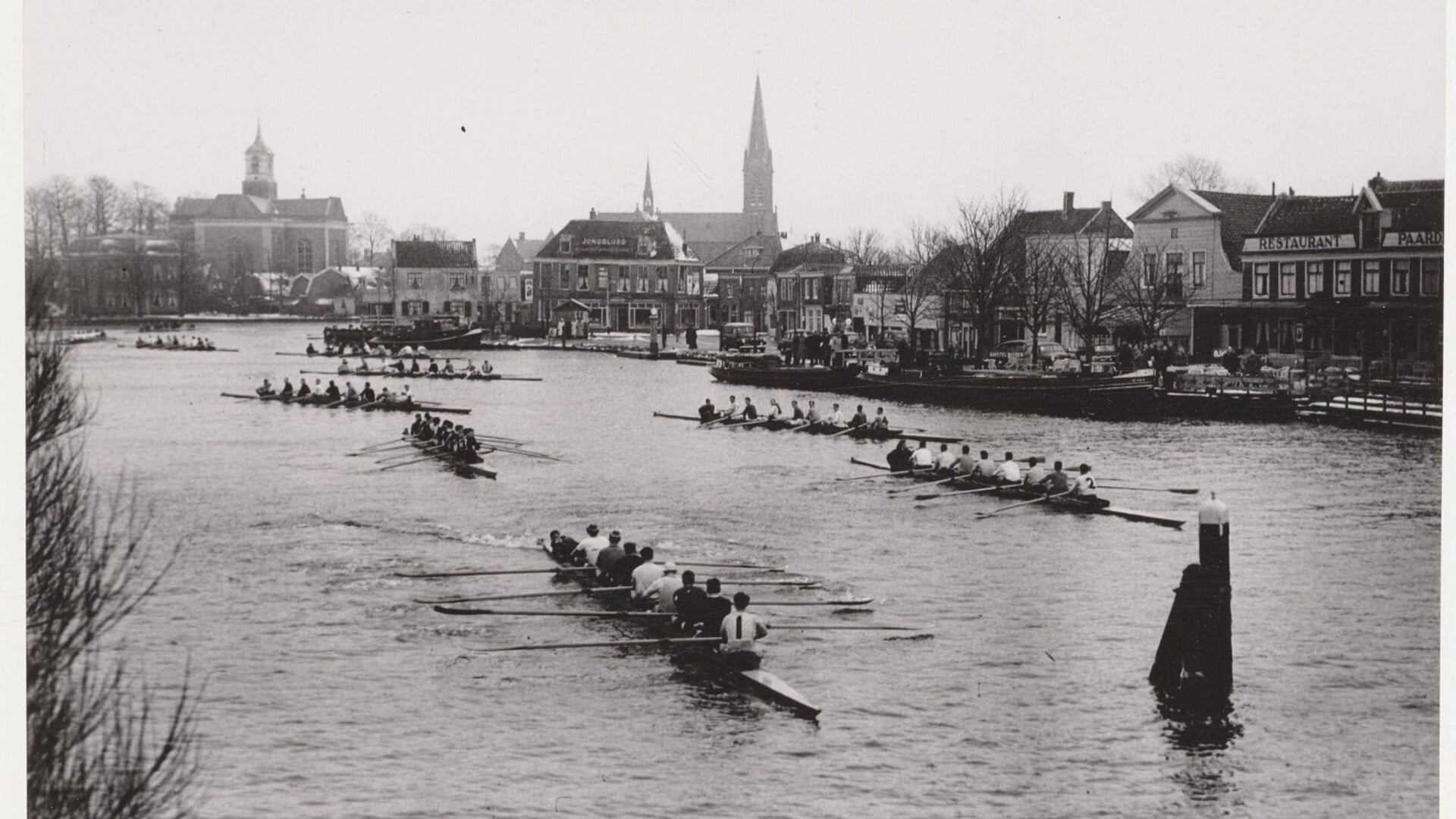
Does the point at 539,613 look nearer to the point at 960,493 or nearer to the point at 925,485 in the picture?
the point at 960,493

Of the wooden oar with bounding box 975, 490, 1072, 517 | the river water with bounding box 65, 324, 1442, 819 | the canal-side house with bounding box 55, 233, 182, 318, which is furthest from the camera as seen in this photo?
the wooden oar with bounding box 975, 490, 1072, 517

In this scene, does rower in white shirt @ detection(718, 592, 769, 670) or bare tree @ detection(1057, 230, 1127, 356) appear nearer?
rower in white shirt @ detection(718, 592, 769, 670)

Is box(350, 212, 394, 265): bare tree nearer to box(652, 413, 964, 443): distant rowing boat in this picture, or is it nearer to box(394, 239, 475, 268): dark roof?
box(394, 239, 475, 268): dark roof

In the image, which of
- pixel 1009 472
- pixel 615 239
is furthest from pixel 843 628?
pixel 615 239

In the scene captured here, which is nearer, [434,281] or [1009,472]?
[1009,472]

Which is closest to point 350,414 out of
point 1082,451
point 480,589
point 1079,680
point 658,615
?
point 1082,451

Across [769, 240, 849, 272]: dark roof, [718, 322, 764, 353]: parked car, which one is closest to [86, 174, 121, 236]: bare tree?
[718, 322, 764, 353]: parked car

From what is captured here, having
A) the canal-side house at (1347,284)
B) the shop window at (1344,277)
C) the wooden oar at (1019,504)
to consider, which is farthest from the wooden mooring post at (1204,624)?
the shop window at (1344,277)
